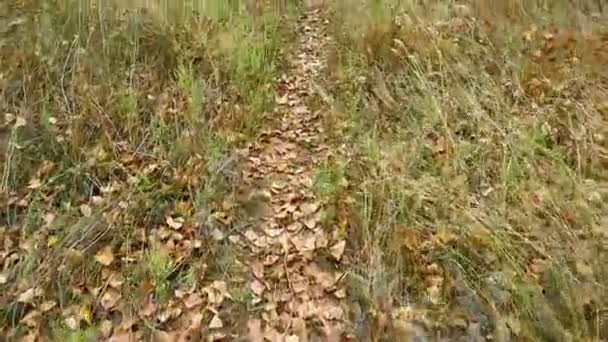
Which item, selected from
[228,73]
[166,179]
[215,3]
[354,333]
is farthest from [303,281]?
[215,3]

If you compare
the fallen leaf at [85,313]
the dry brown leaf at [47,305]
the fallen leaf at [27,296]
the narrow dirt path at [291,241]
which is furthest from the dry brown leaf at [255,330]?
the fallen leaf at [27,296]

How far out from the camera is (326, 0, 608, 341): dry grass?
100 inches

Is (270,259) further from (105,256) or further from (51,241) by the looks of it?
(51,241)

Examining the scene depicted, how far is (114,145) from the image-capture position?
138 inches

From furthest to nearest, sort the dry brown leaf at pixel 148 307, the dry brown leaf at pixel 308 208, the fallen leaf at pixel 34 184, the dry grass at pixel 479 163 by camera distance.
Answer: the dry brown leaf at pixel 308 208, the fallen leaf at pixel 34 184, the dry brown leaf at pixel 148 307, the dry grass at pixel 479 163

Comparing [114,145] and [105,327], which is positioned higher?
[114,145]

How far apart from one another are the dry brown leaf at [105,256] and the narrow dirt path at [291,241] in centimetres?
81

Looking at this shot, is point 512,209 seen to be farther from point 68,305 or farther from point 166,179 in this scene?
point 68,305

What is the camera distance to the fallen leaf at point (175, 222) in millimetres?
3098

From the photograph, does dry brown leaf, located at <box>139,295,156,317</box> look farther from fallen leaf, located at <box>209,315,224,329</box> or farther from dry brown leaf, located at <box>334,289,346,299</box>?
dry brown leaf, located at <box>334,289,346,299</box>

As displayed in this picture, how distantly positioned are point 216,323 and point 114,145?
1572mm

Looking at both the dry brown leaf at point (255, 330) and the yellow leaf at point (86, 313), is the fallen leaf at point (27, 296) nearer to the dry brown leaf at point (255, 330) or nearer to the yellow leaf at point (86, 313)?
the yellow leaf at point (86, 313)

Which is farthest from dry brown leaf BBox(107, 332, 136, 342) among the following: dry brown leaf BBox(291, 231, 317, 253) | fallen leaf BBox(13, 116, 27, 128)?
fallen leaf BBox(13, 116, 27, 128)

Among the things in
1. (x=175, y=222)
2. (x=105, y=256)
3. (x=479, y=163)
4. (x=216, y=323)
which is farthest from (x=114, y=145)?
(x=479, y=163)
